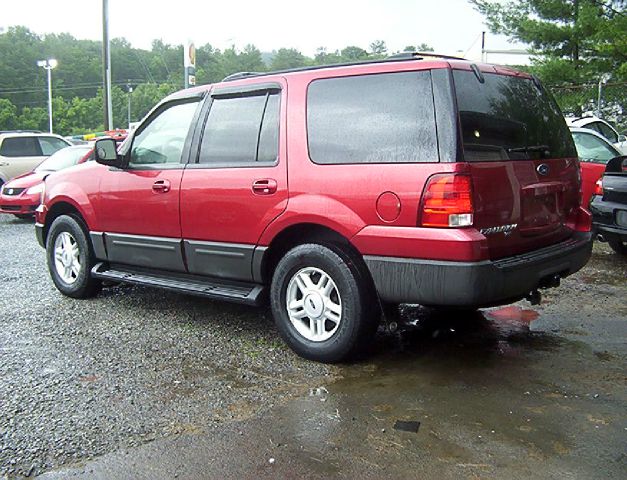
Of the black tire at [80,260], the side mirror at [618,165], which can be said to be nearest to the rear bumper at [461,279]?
the black tire at [80,260]

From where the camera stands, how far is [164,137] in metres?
5.25

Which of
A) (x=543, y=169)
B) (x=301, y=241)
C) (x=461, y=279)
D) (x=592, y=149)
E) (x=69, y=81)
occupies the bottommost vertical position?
(x=461, y=279)

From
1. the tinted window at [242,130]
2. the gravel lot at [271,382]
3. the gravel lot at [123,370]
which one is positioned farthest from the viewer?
the tinted window at [242,130]

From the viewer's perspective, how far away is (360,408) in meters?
3.51

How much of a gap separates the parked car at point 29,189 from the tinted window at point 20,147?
245cm

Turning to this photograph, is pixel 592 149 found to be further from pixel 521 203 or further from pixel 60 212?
pixel 60 212

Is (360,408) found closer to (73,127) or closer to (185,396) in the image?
(185,396)

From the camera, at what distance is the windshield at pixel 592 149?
9.53 m

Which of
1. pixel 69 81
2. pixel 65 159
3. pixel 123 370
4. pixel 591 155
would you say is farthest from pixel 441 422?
pixel 69 81

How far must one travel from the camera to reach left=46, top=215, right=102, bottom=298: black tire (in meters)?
5.80

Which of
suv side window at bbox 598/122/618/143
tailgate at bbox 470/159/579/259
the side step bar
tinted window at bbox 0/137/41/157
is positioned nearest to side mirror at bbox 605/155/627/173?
tailgate at bbox 470/159/579/259

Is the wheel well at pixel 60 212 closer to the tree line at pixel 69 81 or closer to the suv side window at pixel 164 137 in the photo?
the suv side window at pixel 164 137

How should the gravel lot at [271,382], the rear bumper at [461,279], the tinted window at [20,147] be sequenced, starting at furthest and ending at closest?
the tinted window at [20,147] → the rear bumper at [461,279] → the gravel lot at [271,382]

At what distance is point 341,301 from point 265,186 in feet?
3.12
